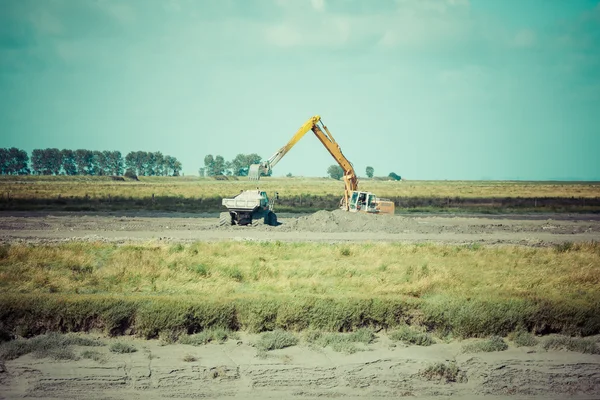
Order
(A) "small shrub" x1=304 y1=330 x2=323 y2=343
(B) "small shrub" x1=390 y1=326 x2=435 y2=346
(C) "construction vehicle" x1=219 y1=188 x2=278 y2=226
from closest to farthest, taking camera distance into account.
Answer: (A) "small shrub" x1=304 y1=330 x2=323 y2=343 → (B) "small shrub" x1=390 y1=326 x2=435 y2=346 → (C) "construction vehicle" x1=219 y1=188 x2=278 y2=226

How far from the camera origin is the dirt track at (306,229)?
30.8 meters

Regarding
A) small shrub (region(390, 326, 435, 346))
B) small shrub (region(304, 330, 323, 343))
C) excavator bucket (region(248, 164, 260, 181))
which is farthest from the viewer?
excavator bucket (region(248, 164, 260, 181))

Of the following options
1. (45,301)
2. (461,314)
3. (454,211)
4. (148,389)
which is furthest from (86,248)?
(454,211)

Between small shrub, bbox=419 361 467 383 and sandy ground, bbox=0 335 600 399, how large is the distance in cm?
7

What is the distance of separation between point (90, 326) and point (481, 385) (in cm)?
779

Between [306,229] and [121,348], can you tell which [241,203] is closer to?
[306,229]

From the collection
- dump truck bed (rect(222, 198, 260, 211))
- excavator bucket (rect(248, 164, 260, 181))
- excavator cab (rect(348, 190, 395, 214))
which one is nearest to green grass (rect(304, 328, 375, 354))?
excavator bucket (rect(248, 164, 260, 181))

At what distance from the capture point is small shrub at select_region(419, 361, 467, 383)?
10.1 m

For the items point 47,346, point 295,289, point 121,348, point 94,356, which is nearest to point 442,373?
point 295,289

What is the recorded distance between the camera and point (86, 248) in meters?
21.8

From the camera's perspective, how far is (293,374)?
9.95 m

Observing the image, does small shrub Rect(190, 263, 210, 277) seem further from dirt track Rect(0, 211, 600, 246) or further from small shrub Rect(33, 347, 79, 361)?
dirt track Rect(0, 211, 600, 246)

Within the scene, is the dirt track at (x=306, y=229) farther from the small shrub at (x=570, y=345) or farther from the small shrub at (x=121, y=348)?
the small shrub at (x=570, y=345)

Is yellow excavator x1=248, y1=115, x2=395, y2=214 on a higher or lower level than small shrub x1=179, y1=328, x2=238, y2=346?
higher
